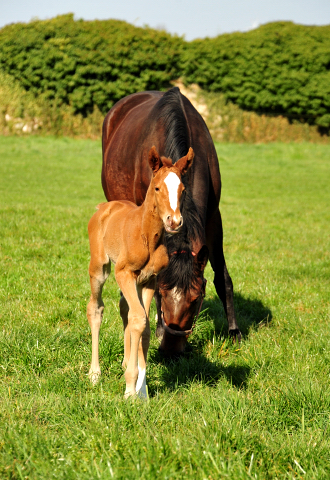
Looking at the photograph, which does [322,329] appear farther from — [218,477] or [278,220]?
[278,220]

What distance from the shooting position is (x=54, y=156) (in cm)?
1889

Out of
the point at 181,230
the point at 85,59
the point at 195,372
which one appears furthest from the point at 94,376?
the point at 85,59

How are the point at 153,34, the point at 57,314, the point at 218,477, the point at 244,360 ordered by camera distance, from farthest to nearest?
the point at 153,34
the point at 57,314
the point at 244,360
the point at 218,477

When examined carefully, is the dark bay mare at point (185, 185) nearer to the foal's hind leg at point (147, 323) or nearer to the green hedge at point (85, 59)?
the foal's hind leg at point (147, 323)

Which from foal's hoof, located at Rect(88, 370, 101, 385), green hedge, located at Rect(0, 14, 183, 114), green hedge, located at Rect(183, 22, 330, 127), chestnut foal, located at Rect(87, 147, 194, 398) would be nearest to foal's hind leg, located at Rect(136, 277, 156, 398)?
chestnut foal, located at Rect(87, 147, 194, 398)

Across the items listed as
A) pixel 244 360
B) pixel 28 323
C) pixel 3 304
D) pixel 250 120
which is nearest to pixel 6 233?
pixel 3 304

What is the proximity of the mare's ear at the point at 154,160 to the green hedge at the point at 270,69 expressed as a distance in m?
22.8

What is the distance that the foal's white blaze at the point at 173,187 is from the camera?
7.84 feet

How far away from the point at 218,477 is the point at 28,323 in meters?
2.34

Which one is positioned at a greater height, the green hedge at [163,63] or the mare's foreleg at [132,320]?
the green hedge at [163,63]

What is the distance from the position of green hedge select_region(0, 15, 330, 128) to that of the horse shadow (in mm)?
19334

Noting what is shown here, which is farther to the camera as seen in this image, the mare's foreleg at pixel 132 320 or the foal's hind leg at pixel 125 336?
the foal's hind leg at pixel 125 336

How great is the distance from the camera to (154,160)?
8.34ft

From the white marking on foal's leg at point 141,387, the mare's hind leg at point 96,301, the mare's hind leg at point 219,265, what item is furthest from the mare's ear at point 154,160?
the mare's hind leg at point 219,265
